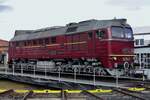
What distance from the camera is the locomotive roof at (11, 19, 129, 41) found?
25.5 metres

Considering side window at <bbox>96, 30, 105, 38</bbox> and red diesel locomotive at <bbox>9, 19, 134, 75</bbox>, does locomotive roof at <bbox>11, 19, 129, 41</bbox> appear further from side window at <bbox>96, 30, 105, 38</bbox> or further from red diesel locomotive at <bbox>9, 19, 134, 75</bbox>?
side window at <bbox>96, 30, 105, 38</bbox>

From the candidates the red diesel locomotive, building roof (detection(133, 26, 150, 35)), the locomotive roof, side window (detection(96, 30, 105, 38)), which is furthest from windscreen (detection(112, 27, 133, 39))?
building roof (detection(133, 26, 150, 35))

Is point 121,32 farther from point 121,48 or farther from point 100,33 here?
point 100,33

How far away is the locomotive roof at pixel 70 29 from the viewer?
25531 mm

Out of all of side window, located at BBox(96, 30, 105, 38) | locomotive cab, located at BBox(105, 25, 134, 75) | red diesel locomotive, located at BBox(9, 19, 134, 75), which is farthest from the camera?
side window, located at BBox(96, 30, 105, 38)

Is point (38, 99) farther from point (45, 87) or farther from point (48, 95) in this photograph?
point (45, 87)

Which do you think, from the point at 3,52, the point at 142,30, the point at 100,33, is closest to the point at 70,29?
the point at 100,33

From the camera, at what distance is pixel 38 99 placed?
47.6 feet

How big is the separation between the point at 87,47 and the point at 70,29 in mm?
3556

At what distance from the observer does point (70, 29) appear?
2933cm

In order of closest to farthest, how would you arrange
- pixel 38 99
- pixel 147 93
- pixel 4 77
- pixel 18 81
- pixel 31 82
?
1. pixel 38 99
2. pixel 147 93
3. pixel 31 82
4. pixel 18 81
5. pixel 4 77

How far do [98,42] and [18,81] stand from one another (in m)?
10.4

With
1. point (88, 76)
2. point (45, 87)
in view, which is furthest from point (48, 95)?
point (45, 87)

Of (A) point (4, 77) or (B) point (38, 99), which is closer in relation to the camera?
(B) point (38, 99)
